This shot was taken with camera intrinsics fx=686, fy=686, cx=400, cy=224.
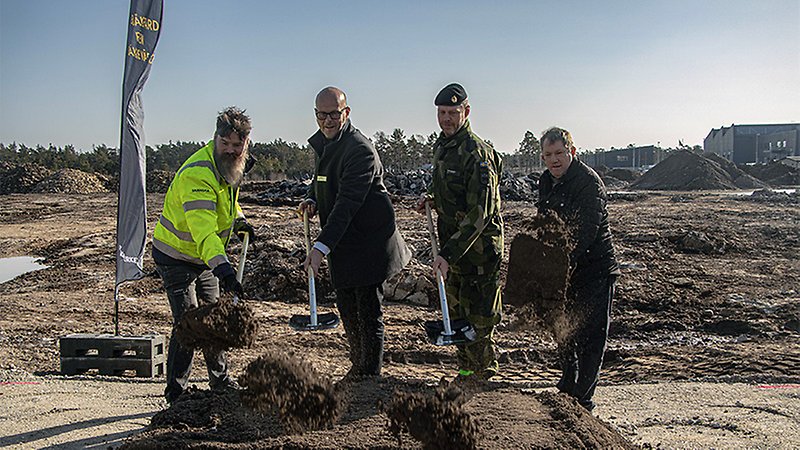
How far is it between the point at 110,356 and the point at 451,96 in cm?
364

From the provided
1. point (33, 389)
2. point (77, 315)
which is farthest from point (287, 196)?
point (33, 389)

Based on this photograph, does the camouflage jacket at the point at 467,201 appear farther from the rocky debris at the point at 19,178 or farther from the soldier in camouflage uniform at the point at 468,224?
the rocky debris at the point at 19,178

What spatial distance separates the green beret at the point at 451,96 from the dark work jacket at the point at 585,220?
80cm

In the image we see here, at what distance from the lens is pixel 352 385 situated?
14.2 ft

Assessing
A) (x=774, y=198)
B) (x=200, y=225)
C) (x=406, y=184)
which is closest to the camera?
(x=200, y=225)

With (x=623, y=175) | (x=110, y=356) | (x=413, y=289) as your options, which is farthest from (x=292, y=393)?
(x=623, y=175)

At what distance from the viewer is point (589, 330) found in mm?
4254

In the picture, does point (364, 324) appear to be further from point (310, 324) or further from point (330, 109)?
point (330, 109)

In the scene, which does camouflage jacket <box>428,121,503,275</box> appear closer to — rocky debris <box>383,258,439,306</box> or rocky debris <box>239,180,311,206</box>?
rocky debris <box>383,258,439,306</box>

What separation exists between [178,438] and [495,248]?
2.17m

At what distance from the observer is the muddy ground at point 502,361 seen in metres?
3.66

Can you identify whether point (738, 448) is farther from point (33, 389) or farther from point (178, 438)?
point (33, 389)

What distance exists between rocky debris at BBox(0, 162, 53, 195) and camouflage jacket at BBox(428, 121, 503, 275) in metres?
37.1

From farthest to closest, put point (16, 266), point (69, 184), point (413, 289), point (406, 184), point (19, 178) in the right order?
point (19, 178)
point (69, 184)
point (406, 184)
point (16, 266)
point (413, 289)
